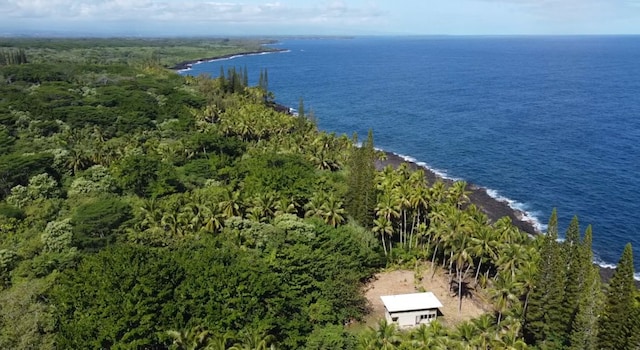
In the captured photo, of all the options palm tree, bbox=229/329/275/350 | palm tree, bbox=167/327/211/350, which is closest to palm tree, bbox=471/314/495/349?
palm tree, bbox=229/329/275/350

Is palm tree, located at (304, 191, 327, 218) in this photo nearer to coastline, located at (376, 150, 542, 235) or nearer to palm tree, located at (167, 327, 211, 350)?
coastline, located at (376, 150, 542, 235)

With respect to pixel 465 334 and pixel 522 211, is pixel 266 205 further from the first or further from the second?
pixel 522 211

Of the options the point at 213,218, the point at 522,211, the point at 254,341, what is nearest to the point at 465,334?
the point at 254,341

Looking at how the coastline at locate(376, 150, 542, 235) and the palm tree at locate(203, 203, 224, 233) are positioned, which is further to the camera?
the coastline at locate(376, 150, 542, 235)

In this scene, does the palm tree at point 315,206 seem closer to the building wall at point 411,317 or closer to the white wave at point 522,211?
the building wall at point 411,317

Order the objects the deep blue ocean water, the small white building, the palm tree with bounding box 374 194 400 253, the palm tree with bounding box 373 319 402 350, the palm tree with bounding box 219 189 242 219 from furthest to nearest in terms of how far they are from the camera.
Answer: the deep blue ocean water < the palm tree with bounding box 374 194 400 253 < the palm tree with bounding box 219 189 242 219 < the small white building < the palm tree with bounding box 373 319 402 350
